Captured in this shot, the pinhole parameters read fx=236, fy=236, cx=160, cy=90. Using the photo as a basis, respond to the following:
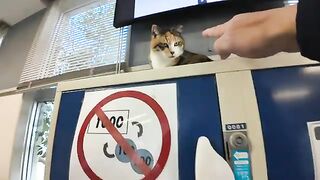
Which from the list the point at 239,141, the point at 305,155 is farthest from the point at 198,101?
the point at 305,155

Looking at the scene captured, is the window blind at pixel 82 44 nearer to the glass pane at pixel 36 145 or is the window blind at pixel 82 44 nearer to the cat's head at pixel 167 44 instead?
the glass pane at pixel 36 145

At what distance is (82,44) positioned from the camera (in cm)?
184

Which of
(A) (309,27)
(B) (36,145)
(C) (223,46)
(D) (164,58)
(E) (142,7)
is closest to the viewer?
(A) (309,27)

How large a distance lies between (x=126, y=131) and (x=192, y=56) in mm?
517

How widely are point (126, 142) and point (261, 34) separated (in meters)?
0.44

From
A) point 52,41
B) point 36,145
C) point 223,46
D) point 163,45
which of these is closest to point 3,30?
point 52,41

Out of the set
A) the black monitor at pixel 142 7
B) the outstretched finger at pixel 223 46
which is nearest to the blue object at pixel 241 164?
the outstretched finger at pixel 223 46

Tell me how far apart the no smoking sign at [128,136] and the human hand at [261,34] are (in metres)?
0.26

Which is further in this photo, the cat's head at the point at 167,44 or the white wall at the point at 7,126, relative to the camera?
the white wall at the point at 7,126

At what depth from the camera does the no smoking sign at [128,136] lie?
2.01ft

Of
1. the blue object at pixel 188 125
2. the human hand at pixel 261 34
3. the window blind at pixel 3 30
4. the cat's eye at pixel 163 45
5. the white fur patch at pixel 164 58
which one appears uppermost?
the window blind at pixel 3 30

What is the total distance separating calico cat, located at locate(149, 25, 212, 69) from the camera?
41.1 inches

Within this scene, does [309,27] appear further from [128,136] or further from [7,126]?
[7,126]

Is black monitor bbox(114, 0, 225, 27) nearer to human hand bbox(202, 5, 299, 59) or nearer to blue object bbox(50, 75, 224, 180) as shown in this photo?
blue object bbox(50, 75, 224, 180)
